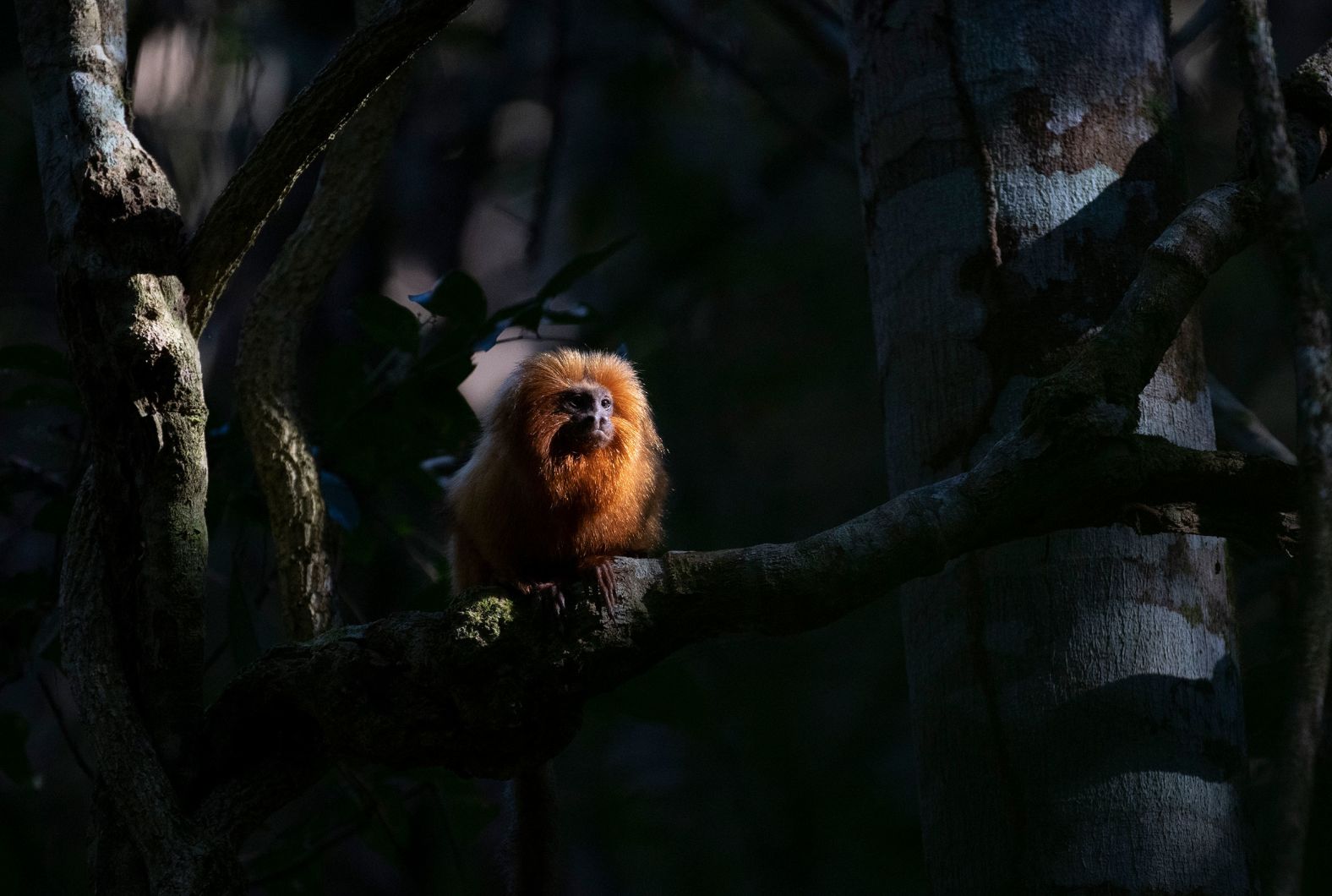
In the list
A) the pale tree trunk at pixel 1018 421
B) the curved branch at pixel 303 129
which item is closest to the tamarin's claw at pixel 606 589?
the pale tree trunk at pixel 1018 421

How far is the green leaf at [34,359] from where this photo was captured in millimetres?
2777

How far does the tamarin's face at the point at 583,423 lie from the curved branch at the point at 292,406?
1.78 ft

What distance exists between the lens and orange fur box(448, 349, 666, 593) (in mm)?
2539

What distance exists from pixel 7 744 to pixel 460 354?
4.82 ft

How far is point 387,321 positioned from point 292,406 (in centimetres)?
51

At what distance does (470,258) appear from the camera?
604cm

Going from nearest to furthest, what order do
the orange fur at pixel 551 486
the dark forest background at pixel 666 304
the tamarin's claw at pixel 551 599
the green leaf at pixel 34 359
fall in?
1. the tamarin's claw at pixel 551 599
2. the orange fur at pixel 551 486
3. the green leaf at pixel 34 359
4. the dark forest background at pixel 666 304

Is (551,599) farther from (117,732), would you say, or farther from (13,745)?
(13,745)

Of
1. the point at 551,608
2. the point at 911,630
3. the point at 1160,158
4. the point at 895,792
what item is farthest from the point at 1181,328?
the point at 895,792

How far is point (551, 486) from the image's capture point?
8.38ft

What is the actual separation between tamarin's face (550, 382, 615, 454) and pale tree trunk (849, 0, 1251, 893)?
0.62m

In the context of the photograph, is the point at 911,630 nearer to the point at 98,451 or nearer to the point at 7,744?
the point at 98,451

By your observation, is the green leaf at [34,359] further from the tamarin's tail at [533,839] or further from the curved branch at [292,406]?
the tamarin's tail at [533,839]

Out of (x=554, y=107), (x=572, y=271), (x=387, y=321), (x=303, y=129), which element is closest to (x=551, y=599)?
(x=303, y=129)
